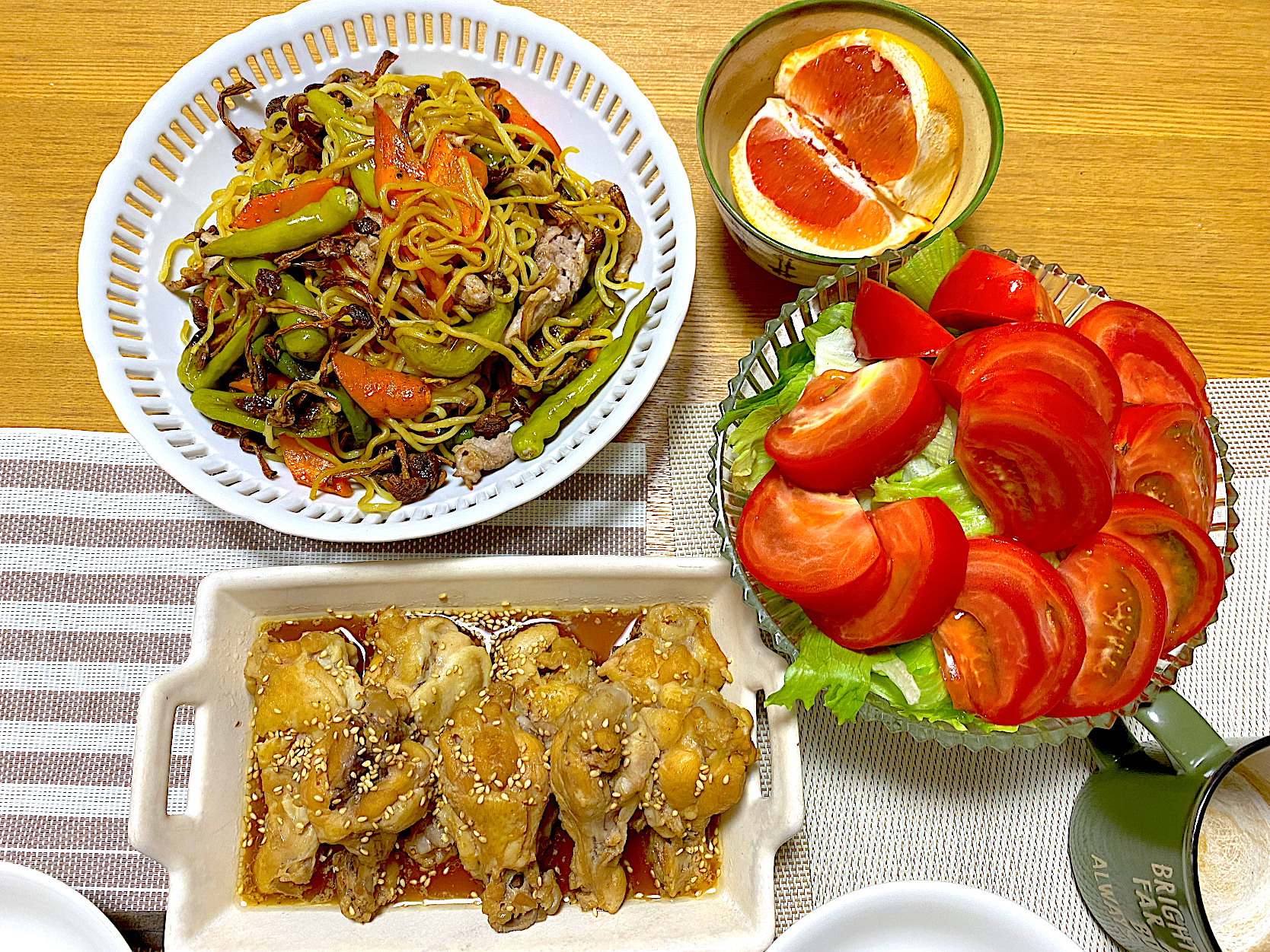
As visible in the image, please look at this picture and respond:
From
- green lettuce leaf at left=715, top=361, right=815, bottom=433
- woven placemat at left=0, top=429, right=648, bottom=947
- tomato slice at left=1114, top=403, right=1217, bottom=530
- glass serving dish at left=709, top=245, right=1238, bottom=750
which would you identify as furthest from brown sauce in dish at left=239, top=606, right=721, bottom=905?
tomato slice at left=1114, top=403, right=1217, bottom=530

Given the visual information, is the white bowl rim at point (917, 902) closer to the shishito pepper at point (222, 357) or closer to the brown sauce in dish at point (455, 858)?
the brown sauce in dish at point (455, 858)

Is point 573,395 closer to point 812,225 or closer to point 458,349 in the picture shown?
point 458,349

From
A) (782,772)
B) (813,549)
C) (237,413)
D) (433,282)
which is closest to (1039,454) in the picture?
(813,549)

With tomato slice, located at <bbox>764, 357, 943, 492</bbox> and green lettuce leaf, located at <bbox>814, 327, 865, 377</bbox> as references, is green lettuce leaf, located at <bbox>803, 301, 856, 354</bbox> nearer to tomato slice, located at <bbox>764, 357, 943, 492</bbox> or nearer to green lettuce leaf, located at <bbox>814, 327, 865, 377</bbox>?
green lettuce leaf, located at <bbox>814, 327, 865, 377</bbox>

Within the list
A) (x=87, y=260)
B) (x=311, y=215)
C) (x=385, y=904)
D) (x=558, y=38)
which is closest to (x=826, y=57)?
(x=558, y=38)

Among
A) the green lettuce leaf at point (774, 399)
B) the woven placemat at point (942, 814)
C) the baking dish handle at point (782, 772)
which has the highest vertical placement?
the green lettuce leaf at point (774, 399)

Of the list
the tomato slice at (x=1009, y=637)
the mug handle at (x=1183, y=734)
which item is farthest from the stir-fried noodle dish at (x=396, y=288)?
the mug handle at (x=1183, y=734)
